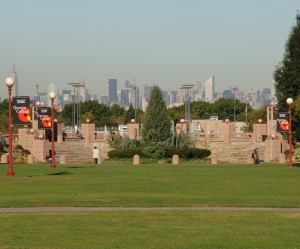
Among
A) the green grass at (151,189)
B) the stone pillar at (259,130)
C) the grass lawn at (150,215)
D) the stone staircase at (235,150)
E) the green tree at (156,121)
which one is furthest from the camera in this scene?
the stone pillar at (259,130)

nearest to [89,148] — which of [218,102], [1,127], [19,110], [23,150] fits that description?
[23,150]

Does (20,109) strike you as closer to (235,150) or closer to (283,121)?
(283,121)

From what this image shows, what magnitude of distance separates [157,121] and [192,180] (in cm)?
3483

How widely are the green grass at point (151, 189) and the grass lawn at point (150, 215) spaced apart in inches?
1.2

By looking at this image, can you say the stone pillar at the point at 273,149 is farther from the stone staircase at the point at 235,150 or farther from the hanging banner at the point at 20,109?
the hanging banner at the point at 20,109

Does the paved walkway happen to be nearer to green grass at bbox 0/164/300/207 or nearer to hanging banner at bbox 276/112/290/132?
green grass at bbox 0/164/300/207

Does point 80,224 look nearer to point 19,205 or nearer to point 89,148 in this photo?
point 19,205

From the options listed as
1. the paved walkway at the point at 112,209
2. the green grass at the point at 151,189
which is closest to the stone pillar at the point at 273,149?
the green grass at the point at 151,189

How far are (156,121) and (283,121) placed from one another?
20.3m

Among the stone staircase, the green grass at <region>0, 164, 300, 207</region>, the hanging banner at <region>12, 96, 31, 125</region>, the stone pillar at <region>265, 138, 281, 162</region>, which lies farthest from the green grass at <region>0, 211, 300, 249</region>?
the stone staircase

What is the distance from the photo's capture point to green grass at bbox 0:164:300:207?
23.8 m

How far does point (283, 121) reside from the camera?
48469 millimetres

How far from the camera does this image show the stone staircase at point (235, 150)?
6906cm

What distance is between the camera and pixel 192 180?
32531 millimetres
